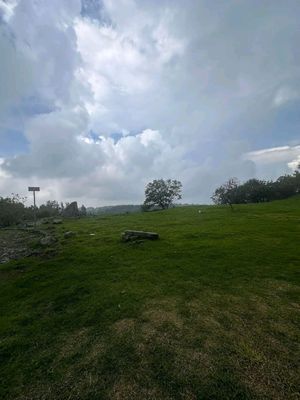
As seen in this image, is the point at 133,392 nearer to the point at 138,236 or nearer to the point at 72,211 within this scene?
the point at 138,236

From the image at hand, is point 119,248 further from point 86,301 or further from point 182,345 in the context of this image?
point 182,345

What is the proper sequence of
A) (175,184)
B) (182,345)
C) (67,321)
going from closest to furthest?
(182,345)
(67,321)
(175,184)

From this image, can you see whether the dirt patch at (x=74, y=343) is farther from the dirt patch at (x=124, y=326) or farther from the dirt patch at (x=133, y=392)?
the dirt patch at (x=133, y=392)

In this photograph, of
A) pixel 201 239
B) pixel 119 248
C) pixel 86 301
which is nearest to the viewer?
pixel 86 301

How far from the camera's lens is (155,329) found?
635 centimetres

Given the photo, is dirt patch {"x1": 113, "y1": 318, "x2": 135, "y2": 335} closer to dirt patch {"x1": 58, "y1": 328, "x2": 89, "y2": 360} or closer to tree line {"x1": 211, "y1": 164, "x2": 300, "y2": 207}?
dirt patch {"x1": 58, "y1": 328, "x2": 89, "y2": 360}

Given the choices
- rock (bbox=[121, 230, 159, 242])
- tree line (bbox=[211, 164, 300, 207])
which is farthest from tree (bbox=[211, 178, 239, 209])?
rock (bbox=[121, 230, 159, 242])

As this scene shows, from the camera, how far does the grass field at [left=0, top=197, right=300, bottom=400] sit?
4.63 meters

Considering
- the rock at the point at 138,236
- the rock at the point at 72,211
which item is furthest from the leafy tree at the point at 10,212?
the rock at the point at 138,236

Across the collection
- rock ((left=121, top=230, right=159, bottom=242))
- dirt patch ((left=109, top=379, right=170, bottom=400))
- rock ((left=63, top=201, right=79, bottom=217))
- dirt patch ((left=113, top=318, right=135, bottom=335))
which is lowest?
dirt patch ((left=109, top=379, right=170, bottom=400))

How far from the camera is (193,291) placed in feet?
27.8

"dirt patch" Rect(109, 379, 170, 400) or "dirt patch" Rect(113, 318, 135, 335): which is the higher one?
"dirt patch" Rect(113, 318, 135, 335)

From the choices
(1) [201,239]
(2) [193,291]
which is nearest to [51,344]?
(2) [193,291]

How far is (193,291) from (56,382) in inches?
201
